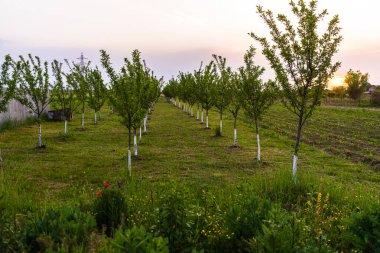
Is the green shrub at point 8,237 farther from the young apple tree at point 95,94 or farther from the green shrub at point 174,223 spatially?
the young apple tree at point 95,94

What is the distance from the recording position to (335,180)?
1154cm

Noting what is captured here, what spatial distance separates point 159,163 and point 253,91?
16.9 ft

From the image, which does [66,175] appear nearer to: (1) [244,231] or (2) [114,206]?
(2) [114,206]

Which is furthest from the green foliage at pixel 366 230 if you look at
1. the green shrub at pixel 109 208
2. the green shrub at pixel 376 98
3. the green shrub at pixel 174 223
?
the green shrub at pixel 376 98

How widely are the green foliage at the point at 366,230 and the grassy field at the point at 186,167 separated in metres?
1.40

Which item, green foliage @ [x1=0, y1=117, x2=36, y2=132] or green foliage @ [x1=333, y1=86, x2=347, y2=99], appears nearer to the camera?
green foliage @ [x1=0, y1=117, x2=36, y2=132]

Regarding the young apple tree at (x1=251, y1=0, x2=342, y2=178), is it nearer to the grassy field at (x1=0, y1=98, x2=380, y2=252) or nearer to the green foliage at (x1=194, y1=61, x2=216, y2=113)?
the grassy field at (x1=0, y1=98, x2=380, y2=252)

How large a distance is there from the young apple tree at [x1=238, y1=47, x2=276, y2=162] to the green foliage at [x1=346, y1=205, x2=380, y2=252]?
955 cm

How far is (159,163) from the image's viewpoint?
45.1 feet

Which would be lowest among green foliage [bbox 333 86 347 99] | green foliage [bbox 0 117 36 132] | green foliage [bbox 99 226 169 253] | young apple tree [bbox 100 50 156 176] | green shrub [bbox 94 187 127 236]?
green shrub [bbox 94 187 127 236]

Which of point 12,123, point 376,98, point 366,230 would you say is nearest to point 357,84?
point 376,98

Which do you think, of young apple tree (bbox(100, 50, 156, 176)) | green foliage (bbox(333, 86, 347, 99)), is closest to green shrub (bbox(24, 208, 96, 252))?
young apple tree (bbox(100, 50, 156, 176))

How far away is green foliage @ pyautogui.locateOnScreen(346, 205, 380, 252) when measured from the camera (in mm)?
4465

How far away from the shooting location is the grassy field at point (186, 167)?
7703 millimetres
